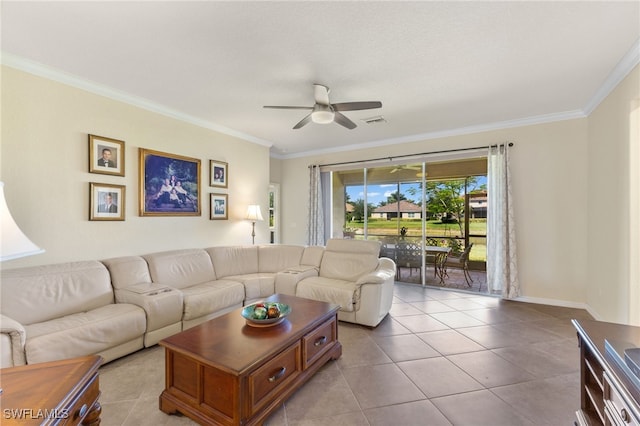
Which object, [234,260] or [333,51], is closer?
[333,51]

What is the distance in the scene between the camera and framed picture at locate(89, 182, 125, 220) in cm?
298

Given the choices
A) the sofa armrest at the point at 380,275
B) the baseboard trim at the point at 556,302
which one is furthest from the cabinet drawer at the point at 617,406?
the baseboard trim at the point at 556,302

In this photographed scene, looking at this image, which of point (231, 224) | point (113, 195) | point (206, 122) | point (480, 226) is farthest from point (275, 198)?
point (480, 226)

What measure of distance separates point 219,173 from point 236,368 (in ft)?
11.6

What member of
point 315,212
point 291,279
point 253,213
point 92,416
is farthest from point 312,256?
point 92,416

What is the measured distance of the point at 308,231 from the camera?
6043 millimetres

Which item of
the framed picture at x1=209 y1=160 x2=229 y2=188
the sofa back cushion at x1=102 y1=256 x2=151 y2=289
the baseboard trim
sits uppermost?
the framed picture at x1=209 y1=160 x2=229 y2=188

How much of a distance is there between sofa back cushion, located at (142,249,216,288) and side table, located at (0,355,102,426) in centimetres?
231

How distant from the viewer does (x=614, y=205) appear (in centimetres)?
→ 291

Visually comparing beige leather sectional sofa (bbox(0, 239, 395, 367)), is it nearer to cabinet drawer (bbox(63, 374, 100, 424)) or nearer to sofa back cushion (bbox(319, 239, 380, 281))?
sofa back cushion (bbox(319, 239, 380, 281))

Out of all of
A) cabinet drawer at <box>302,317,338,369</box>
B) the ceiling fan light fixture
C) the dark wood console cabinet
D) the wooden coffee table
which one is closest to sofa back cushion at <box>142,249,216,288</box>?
the wooden coffee table

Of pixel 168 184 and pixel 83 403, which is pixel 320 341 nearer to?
pixel 83 403

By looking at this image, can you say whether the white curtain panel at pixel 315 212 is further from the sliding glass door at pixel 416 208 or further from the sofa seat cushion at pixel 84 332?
the sofa seat cushion at pixel 84 332

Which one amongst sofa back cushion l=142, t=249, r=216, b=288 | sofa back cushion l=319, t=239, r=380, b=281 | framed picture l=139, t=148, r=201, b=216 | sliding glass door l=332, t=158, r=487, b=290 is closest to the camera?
sofa back cushion l=142, t=249, r=216, b=288
